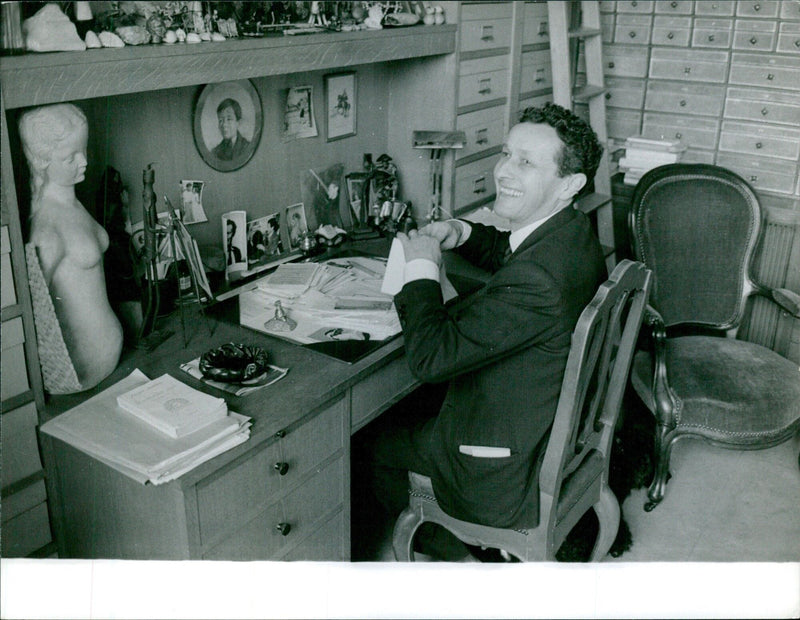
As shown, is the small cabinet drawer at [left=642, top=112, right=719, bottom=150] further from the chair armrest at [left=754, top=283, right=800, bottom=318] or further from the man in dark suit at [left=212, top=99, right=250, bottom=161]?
the man in dark suit at [left=212, top=99, right=250, bottom=161]

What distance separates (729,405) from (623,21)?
2.07 metres

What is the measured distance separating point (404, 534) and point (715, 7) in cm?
281

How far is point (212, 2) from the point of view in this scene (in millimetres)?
2193

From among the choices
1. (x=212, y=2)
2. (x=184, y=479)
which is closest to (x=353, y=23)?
(x=212, y=2)

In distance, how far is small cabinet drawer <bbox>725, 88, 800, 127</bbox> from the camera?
344cm

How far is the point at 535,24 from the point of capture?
3.61 metres

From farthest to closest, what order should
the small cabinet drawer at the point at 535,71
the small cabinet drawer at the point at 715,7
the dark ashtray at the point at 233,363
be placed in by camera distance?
the small cabinet drawer at the point at 535,71 → the small cabinet drawer at the point at 715,7 → the dark ashtray at the point at 233,363

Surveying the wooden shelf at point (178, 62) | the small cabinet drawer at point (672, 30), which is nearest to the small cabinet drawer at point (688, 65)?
the small cabinet drawer at point (672, 30)

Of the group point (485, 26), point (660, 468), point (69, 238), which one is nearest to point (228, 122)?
point (69, 238)

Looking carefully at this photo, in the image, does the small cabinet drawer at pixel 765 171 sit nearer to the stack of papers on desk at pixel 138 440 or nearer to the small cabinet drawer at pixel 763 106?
the small cabinet drawer at pixel 763 106

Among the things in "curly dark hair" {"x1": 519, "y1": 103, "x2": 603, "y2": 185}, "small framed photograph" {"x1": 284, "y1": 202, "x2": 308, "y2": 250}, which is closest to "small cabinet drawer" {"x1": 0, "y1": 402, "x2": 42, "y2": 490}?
"small framed photograph" {"x1": 284, "y1": 202, "x2": 308, "y2": 250}

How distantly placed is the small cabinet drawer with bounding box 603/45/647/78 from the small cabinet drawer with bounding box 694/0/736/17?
13.0 inches

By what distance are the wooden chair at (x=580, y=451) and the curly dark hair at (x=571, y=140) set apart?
331mm

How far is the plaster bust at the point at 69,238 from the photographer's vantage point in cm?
177
